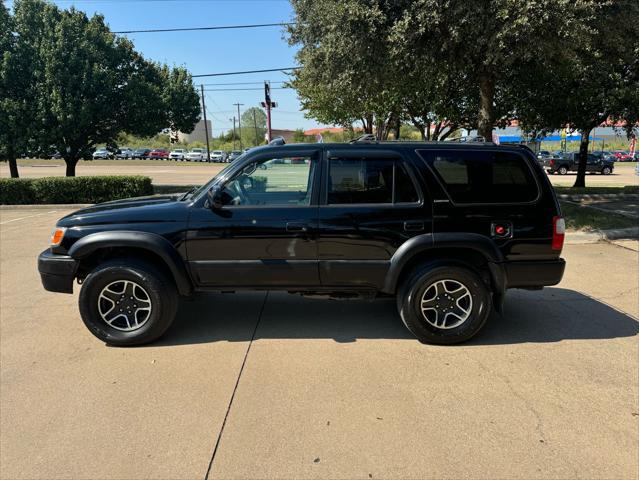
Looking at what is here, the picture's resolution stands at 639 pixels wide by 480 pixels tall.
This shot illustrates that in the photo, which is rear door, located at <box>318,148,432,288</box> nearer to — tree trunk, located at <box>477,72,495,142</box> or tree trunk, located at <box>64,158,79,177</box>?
tree trunk, located at <box>477,72,495,142</box>

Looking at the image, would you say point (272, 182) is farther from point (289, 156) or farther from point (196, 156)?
point (196, 156)

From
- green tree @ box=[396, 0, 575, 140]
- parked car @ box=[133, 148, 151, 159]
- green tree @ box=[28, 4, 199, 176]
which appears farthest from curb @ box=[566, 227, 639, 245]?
parked car @ box=[133, 148, 151, 159]

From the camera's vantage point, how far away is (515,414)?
3.06 meters

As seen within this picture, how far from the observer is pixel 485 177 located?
4.06 metres

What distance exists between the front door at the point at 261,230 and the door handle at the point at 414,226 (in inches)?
30.8

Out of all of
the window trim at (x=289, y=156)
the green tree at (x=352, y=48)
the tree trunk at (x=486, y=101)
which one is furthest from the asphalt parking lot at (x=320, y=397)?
the tree trunk at (x=486, y=101)

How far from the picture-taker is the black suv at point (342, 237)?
3.99 m

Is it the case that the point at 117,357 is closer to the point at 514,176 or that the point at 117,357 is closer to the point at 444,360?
the point at 444,360

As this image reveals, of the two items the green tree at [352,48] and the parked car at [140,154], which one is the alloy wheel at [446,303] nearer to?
the green tree at [352,48]

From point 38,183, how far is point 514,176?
47.0 ft

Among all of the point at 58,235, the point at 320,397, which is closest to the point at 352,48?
the point at 58,235

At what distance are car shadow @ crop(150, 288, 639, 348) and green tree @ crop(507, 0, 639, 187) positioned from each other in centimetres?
521

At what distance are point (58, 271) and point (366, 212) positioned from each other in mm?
2746

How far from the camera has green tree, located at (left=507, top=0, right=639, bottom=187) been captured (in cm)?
848
